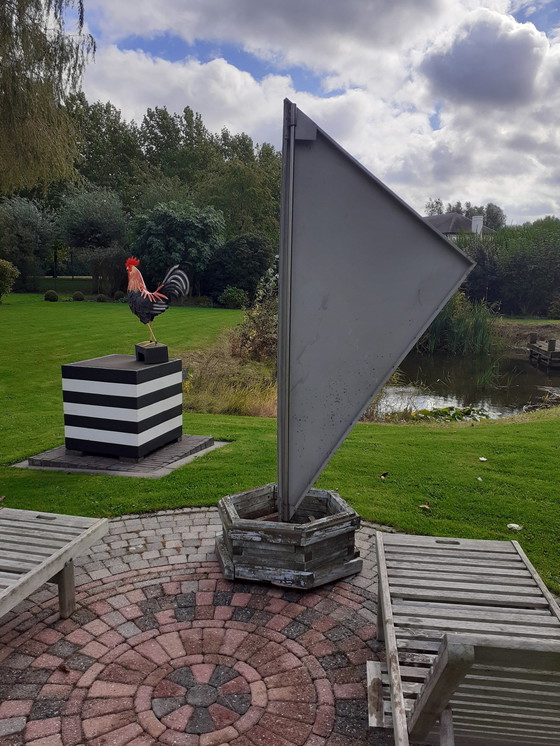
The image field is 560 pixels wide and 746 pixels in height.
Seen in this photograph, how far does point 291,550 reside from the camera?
153 inches

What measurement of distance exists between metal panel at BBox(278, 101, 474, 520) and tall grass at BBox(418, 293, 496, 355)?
50.9 ft

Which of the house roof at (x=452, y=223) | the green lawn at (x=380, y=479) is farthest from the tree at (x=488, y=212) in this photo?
the green lawn at (x=380, y=479)

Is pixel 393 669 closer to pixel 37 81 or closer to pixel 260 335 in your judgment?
pixel 37 81

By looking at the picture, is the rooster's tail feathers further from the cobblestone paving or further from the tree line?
the tree line

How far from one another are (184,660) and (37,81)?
33.9 feet

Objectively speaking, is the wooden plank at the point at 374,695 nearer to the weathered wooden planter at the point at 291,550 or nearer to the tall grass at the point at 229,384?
the weathered wooden planter at the point at 291,550

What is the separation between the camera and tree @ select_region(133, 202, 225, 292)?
27.0 m

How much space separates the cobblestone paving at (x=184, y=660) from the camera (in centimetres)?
270

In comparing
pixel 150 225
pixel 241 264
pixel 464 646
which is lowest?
pixel 464 646

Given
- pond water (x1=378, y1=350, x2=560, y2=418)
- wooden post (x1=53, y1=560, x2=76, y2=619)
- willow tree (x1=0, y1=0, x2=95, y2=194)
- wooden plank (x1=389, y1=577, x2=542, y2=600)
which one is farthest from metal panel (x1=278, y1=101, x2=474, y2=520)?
pond water (x1=378, y1=350, x2=560, y2=418)

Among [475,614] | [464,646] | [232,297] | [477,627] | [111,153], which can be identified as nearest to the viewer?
[464,646]

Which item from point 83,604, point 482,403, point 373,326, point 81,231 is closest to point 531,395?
point 482,403

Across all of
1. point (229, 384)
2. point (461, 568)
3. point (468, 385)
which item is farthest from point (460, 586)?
point (468, 385)

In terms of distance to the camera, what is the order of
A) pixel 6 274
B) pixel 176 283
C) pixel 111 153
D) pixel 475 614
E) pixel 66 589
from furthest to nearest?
1. pixel 111 153
2. pixel 6 274
3. pixel 176 283
4. pixel 66 589
5. pixel 475 614
